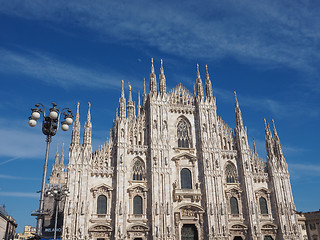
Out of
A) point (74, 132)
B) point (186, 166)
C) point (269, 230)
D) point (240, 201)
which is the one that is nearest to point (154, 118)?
point (186, 166)

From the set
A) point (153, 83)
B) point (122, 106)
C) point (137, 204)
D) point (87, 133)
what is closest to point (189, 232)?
point (137, 204)

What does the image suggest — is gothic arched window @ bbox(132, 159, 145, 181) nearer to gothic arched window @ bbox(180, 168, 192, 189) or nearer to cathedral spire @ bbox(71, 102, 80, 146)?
gothic arched window @ bbox(180, 168, 192, 189)

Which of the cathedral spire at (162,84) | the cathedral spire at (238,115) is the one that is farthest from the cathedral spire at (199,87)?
the cathedral spire at (238,115)

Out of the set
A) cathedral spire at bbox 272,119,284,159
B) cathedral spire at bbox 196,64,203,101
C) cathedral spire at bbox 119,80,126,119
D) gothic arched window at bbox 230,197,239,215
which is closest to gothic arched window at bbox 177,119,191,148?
cathedral spire at bbox 196,64,203,101

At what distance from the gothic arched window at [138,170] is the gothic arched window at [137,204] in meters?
2.24

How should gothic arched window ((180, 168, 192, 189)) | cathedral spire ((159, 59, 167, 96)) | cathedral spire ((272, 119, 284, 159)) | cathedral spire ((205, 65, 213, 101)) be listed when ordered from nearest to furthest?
gothic arched window ((180, 168, 192, 189)) → cathedral spire ((159, 59, 167, 96)) → cathedral spire ((272, 119, 284, 159)) → cathedral spire ((205, 65, 213, 101))

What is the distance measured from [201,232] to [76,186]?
15338 mm

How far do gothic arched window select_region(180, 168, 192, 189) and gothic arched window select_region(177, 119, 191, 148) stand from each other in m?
3.34

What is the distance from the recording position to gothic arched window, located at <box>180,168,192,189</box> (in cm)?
3722

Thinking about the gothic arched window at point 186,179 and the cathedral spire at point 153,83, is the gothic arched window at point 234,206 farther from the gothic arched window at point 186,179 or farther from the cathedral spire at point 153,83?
the cathedral spire at point 153,83

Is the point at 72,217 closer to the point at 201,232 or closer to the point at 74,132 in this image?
the point at 74,132

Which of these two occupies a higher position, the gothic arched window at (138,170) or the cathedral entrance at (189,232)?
the gothic arched window at (138,170)

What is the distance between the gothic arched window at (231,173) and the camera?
39125mm

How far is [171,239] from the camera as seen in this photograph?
3316cm
